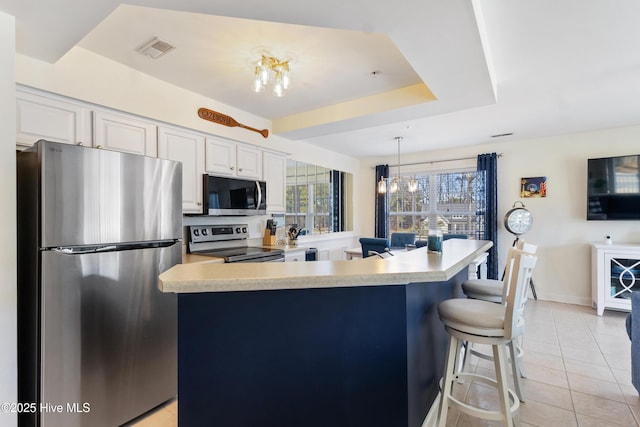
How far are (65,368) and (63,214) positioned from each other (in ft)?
2.82

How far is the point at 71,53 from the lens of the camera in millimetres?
2117

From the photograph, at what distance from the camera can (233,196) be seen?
3258 millimetres

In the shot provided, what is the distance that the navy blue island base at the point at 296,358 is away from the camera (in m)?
1.34

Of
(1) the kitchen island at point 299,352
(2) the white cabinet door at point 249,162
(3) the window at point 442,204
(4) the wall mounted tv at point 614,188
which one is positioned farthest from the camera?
(3) the window at point 442,204

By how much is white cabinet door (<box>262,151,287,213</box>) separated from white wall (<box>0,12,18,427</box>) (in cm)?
236

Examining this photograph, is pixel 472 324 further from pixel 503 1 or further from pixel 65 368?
pixel 65 368

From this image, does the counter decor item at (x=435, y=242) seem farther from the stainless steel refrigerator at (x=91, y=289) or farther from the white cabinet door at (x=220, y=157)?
the white cabinet door at (x=220, y=157)

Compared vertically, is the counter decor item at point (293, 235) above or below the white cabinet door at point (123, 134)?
below

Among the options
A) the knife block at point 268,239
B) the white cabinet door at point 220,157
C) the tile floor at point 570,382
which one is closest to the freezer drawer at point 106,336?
the tile floor at point 570,382

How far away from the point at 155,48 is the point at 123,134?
0.72 m

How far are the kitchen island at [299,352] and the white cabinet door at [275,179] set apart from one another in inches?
96.7

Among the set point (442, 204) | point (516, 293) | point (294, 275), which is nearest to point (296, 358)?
point (294, 275)

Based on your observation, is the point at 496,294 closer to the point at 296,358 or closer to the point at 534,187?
the point at 296,358

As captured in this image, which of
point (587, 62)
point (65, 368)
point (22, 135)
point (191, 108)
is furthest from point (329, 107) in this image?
point (65, 368)
